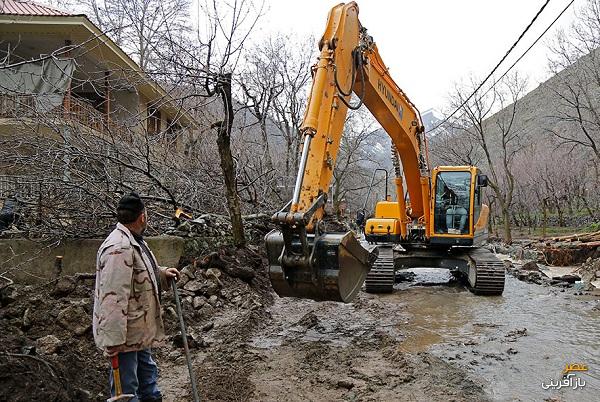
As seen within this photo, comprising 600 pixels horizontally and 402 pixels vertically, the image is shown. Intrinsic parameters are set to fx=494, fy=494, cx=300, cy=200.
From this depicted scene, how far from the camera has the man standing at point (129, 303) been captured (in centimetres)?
314

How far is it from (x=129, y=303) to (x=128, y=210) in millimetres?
647

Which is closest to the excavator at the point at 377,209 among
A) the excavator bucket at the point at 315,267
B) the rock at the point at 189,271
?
the excavator bucket at the point at 315,267

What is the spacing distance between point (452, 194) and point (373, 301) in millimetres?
2722

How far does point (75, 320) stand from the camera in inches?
219

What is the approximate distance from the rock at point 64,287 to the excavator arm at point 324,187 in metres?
3.08

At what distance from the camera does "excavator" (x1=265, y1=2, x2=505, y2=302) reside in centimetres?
481

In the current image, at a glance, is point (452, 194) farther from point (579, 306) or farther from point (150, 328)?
point (150, 328)

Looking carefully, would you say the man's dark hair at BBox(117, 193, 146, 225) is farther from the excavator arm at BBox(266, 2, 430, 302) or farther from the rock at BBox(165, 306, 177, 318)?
the rock at BBox(165, 306, 177, 318)

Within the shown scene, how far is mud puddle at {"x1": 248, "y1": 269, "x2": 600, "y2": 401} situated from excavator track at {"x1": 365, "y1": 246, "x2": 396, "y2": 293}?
47 cm

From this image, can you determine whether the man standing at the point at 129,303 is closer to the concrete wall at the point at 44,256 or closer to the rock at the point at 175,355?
the rock at the point at 175,355

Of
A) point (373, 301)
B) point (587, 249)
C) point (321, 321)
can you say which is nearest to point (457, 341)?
point (321, 321)

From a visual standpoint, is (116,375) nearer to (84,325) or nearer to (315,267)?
(315,267)

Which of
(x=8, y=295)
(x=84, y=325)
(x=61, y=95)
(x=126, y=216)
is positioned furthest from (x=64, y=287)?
(x=126, y=216)

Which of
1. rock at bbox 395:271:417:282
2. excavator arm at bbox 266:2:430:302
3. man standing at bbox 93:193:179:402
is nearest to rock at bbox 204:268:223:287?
excavator arm at bbox 266:2:430:302
